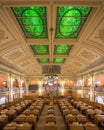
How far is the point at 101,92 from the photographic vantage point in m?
18.8

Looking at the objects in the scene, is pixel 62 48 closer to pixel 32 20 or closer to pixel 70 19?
pixel 70 19

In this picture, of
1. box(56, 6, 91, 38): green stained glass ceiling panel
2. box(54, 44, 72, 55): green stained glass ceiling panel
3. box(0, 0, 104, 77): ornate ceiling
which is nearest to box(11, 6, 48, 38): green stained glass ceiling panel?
box(0, 0, 104, 77): ornate ceiling

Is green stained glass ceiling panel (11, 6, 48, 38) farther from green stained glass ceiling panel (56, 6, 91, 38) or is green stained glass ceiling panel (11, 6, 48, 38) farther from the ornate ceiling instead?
green stained glass ceiling panel (56, 6, 91, 38)

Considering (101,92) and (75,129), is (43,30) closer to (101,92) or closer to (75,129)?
(75,129)

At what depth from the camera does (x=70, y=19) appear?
339 inches

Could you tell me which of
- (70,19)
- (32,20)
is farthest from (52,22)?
(32,20)

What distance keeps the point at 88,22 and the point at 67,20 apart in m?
1.25

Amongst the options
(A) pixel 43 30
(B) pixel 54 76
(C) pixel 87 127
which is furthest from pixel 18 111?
(A) pixel 43 30

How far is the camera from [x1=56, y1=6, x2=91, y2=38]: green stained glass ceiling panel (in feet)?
24.4

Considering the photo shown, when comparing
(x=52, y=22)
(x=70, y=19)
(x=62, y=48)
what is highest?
(x=70, y=19)

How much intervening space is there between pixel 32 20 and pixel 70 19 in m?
2.28

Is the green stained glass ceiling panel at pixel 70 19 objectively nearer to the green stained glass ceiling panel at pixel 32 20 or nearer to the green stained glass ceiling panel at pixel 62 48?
the green stained glass ceiling panel at pixel 32 20

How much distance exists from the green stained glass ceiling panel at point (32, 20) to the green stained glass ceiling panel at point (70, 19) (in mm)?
940

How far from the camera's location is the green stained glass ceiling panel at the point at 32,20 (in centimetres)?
739
